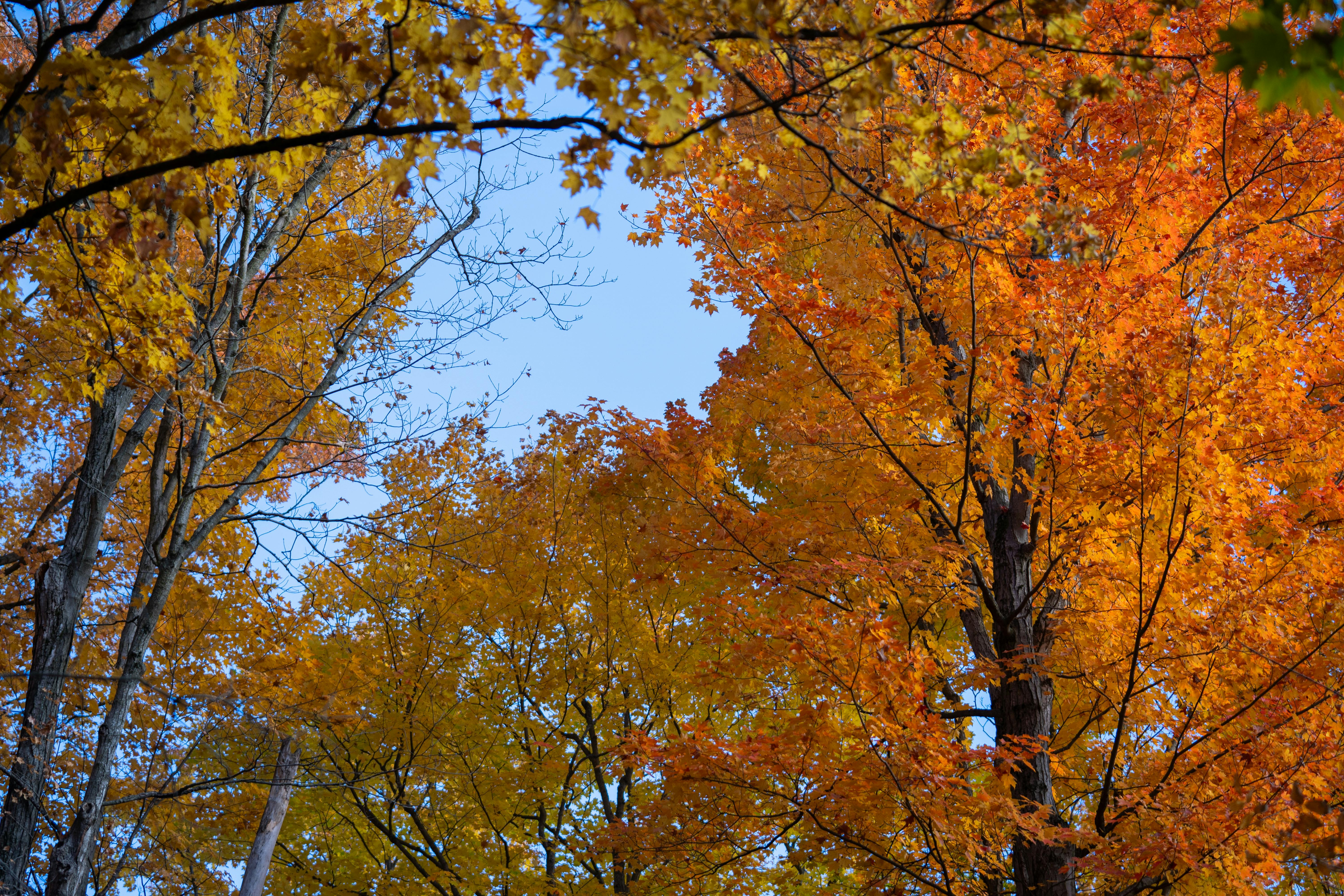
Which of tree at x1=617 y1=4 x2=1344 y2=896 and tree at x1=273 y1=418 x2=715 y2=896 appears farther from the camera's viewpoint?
tree at x1=273 y1=418 x2=715 y2=896

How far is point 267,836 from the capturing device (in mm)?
10766

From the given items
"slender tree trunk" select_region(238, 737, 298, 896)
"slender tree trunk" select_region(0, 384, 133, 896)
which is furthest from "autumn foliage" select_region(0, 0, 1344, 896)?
"slender tree trunk" select_region(238, 737, 298, 896)

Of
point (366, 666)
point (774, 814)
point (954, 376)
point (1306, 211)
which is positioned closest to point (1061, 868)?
point (774, 814)

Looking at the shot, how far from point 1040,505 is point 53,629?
685 centimetres

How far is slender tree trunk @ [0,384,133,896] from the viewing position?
541cm

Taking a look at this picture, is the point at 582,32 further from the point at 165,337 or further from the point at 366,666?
the point at 366,666

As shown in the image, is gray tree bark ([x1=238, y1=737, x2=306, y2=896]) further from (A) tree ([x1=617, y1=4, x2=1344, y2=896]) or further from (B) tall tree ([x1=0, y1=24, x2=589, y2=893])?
(A) tree ([x1=617, y1=4, x2=1344, y2=896])

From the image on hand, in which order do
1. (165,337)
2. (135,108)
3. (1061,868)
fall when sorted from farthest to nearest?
(1061,868) → (165,337) → (135,108)

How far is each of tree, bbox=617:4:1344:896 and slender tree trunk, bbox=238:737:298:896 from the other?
606 cm

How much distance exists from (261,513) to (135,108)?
2.68 metres

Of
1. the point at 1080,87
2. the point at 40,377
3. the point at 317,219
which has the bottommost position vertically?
the point at 1080,87

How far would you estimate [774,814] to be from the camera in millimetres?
5633

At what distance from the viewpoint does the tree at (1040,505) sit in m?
5.10

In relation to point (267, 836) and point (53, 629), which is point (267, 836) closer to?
point (267, 836)
